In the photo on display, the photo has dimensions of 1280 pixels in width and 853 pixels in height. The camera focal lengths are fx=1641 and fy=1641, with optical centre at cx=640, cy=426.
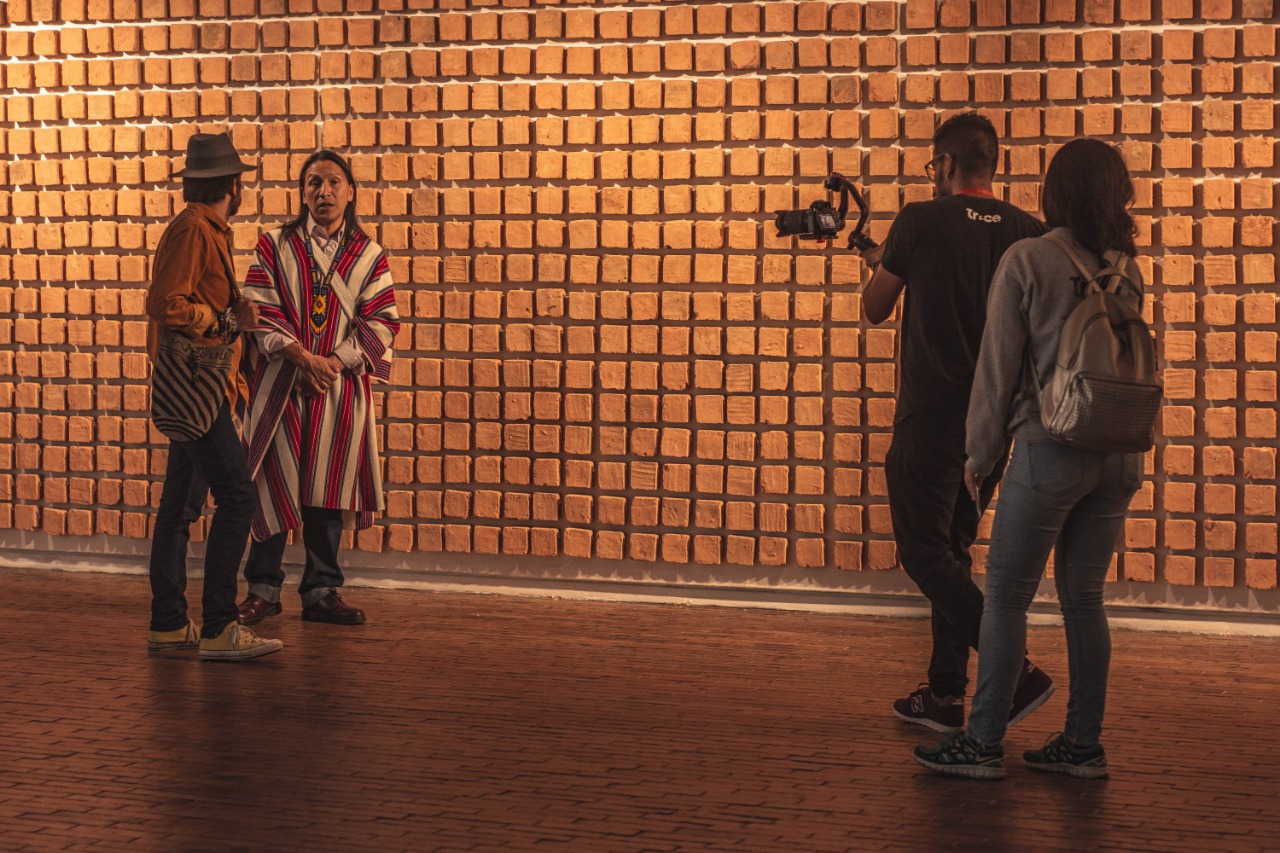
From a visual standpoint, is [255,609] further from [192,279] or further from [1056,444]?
[1056,444]

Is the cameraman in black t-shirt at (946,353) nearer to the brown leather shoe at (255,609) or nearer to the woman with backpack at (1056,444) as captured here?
the woman with backpack at (1056,444)

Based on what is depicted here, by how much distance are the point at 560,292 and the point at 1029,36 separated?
2022mm

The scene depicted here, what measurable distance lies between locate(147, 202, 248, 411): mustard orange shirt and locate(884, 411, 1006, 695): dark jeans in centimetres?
222

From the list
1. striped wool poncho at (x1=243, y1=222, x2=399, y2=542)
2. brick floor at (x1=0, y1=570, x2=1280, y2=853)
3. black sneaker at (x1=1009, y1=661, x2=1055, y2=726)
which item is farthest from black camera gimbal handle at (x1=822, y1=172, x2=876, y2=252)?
striped wool poncho at (x1=243, y1=222, x2=399, y2=542)

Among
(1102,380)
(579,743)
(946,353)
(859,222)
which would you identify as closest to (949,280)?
(946,353)

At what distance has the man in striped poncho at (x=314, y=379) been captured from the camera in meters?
5.89

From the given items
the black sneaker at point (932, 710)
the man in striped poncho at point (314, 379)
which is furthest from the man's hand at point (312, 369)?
the black sneaker at point (932, 710)

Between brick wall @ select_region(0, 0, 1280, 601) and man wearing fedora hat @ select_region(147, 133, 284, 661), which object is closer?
man wearing fedora hat @ select_region(147, 133, 284, 661)

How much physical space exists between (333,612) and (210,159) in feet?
5.49

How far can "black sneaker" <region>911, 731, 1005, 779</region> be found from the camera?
3.86m

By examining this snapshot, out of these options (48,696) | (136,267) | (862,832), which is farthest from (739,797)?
(136,267)

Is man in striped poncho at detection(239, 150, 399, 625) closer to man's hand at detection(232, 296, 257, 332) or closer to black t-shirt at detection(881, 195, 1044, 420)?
man's hand at detection(232, 296, 257, 332)

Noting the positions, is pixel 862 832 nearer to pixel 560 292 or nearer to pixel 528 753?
pixel 528 753

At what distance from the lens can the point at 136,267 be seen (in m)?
7.05
